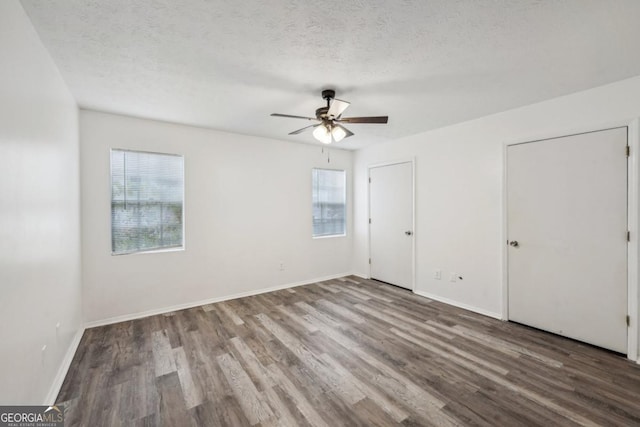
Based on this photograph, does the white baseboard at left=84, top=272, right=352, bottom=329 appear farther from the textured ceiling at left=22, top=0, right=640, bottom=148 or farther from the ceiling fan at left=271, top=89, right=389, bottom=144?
the ceiling fan at left=271, top=89, right=389, bottom=144

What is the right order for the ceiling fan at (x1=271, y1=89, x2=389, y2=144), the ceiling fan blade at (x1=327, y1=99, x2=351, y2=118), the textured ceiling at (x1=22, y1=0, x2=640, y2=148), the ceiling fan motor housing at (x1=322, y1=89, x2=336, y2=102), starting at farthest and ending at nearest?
1. the ceiling fan motor housing at (x1=322, y1=89, x2=336, y2=102)
2. the ceiling fan at (x1=271, y1=89, x2=389, y2=144)
3. the ceiling fan blade at (x1=327, y1=99, x2=351, y2=118)
4. the textured ceiling at (x1=22, y1=0, x2=640, y2=148)

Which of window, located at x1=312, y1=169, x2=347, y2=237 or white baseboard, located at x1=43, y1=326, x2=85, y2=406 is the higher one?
window, located at x1=312, y1=169, x2=347, y2=237

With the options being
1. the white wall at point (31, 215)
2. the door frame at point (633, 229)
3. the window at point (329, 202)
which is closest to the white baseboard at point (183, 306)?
the white wall at point (31, 215)

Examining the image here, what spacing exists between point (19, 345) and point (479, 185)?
4.36 meters

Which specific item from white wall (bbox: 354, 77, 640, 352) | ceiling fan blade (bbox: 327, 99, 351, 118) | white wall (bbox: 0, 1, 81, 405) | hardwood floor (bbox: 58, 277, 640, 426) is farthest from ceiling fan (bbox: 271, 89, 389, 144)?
hardwood floor (bbox: 58, 277, 640, 426)

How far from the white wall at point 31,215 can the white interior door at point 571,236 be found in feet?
14.0

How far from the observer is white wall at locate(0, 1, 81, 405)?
51.6 inches

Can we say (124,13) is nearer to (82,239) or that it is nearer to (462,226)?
(82,239)

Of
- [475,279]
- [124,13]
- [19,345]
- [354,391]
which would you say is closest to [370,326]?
[354,391]

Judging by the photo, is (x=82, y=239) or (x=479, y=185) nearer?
(x=82, y=239)

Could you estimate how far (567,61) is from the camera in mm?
2113

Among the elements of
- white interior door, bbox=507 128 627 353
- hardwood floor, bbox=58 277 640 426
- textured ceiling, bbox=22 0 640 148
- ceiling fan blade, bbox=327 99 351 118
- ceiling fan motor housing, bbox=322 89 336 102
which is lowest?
hardwood floor, bbox=58 277 640 426

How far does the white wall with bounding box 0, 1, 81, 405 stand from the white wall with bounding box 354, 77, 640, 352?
418cm

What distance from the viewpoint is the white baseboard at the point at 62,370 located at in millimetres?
1877
